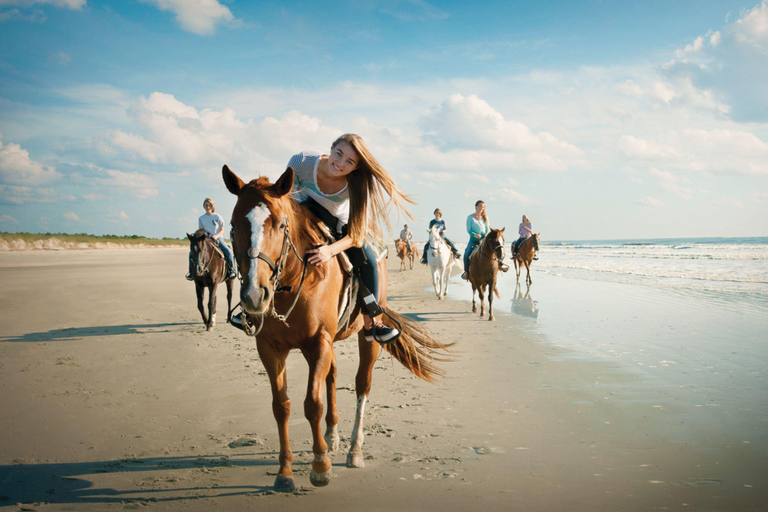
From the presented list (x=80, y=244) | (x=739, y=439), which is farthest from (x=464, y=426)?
(x=80, y=244)

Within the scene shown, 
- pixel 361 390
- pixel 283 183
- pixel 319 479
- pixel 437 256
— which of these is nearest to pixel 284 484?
pixel 319 479

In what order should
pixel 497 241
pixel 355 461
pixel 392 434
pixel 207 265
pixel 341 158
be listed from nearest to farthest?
pixel 341 158, pixel 355 461, pixel 392 434, pixel 207 265, pixel 497 241

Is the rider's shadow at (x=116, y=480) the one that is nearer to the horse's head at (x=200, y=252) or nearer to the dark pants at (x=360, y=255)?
the dark pants at (x=360, y=255)

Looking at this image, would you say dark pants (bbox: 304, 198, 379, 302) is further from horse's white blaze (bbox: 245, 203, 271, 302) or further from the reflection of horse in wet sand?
the reflection of horse in wet sand

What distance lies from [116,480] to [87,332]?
6.46 meters

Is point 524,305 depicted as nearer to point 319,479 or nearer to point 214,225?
point 214,225

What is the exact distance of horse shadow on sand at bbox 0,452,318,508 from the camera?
117 inches

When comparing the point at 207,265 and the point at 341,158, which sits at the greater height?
the point at 341,158

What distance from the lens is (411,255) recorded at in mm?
28156

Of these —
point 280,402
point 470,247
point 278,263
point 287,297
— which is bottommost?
point 280,402

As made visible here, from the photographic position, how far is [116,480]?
126 inches

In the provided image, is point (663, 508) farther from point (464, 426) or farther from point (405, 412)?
point (405, 412)

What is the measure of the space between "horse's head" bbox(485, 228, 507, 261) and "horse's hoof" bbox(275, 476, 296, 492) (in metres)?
8.34

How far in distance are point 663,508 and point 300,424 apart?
2834 mm
